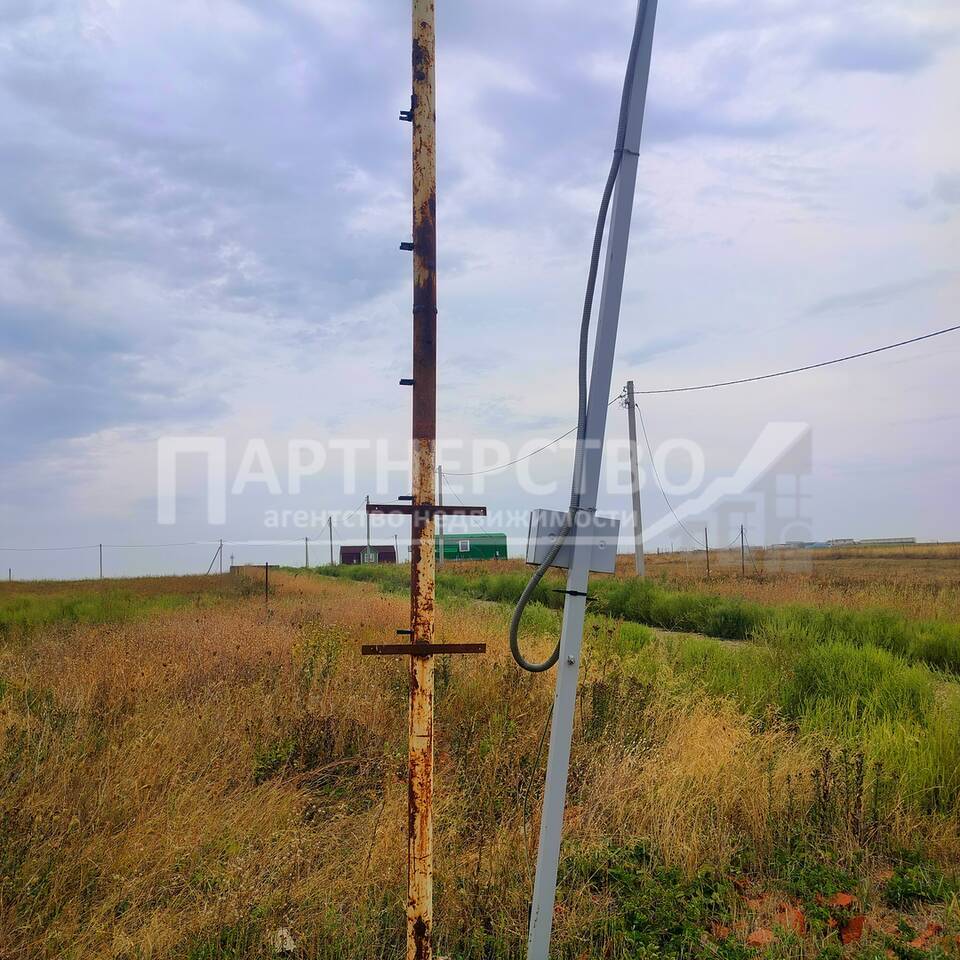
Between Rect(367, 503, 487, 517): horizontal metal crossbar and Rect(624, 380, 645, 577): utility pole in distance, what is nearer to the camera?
Rect(367, 503, 487, 517): horizontal metal crossbar

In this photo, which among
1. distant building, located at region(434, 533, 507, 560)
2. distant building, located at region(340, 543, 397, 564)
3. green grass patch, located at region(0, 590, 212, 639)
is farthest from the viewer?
distant building, located at region(340, 543, 397, 564)

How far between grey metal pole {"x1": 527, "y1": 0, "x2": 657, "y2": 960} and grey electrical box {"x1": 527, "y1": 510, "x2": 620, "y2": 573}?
0.02m

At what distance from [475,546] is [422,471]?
49.5m

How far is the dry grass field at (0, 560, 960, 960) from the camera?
3.09 metres

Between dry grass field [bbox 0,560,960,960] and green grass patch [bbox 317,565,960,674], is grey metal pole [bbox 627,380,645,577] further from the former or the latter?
dry grass field [bbox 0,560,960,960]

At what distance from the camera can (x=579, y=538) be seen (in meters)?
2.48

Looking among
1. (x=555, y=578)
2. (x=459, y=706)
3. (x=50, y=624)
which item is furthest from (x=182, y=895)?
(x=555, y=578)

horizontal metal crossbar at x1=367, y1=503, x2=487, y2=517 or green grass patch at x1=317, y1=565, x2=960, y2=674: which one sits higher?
horizontal metal crossbar at x1=367, y1=503, x2=487, y2=517

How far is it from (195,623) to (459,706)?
5.60m

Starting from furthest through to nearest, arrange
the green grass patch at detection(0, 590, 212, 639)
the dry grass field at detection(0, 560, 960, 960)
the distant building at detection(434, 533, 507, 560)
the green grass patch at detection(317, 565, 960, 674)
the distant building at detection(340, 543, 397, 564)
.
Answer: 1. the distant building at detection(340, 543, 397, 564)
2. the distant building at detection(434, 533, 507, 560)
3. the green grass patch at detection(0, 590, 212, 639)
4. the green grass patch at detection(317, 565, 960, 674)
5. the dry grass field at detection(0, 560, 960, 960)

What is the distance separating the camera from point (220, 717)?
5.31 m

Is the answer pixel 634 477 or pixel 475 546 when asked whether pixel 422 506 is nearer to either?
pixel 634 477

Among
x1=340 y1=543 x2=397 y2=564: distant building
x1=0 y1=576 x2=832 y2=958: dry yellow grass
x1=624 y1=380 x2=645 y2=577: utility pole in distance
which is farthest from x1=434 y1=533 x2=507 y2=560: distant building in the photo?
x1=0 y1=576 x2=832 y2=958: dry yellow grass

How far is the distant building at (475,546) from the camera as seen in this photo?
165ft
